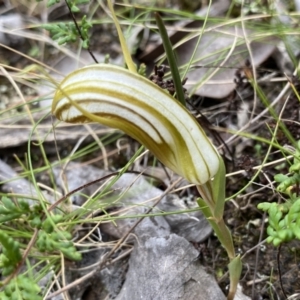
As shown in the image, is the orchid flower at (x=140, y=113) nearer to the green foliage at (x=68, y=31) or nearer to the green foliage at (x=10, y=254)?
the green foliage at (x=10, y=254)

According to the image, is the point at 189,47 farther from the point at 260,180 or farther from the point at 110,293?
the point at 110,293

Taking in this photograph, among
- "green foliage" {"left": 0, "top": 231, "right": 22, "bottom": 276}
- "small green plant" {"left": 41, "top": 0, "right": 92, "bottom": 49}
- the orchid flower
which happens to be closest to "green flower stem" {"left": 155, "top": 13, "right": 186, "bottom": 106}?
the orchid flower

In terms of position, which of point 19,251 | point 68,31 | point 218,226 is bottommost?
point 218,226

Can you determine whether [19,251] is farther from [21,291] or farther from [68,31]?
[68,31]

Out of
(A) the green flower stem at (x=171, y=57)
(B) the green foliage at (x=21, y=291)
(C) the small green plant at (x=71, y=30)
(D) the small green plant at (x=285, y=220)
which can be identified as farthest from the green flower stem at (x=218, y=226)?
(C) the small green plant at (x=71, y=30)

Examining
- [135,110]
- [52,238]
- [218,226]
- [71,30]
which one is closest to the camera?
[135,110]

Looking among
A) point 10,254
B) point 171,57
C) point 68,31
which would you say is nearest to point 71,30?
point 68,31
